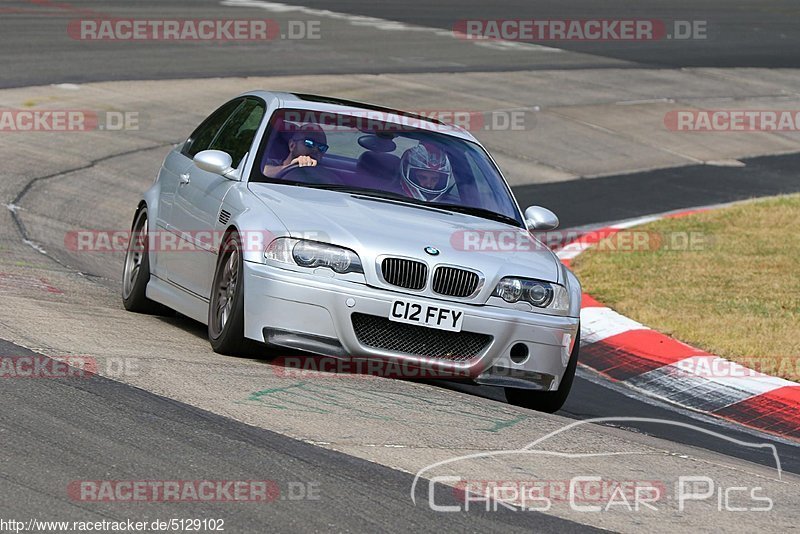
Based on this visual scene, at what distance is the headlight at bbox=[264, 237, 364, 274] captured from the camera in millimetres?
7133


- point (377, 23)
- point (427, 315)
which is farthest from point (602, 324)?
point (377, 23)

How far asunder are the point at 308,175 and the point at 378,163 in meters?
0.44

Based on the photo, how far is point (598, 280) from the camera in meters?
12.2

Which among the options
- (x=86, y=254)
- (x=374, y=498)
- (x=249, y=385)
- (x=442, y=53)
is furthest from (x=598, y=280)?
(x=442, y=53)

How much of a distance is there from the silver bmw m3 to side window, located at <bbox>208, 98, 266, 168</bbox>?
0.02 m

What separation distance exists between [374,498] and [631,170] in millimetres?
14512

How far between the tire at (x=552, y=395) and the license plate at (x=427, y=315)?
2.75 ft

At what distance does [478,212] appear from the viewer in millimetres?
8258

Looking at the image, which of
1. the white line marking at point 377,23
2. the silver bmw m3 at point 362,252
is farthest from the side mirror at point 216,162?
the white line marking at point 377,23

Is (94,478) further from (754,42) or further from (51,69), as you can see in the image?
(754,42)

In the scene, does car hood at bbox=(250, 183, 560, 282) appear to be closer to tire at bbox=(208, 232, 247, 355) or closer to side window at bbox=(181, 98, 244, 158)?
tire at bbox=(208, 232, 247, 355)

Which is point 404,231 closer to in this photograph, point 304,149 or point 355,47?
point 304,149

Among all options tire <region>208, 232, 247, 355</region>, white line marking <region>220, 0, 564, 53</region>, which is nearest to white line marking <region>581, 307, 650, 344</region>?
tire <region>208, 232, 247, 355</region>

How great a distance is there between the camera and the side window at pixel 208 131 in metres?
9.13
